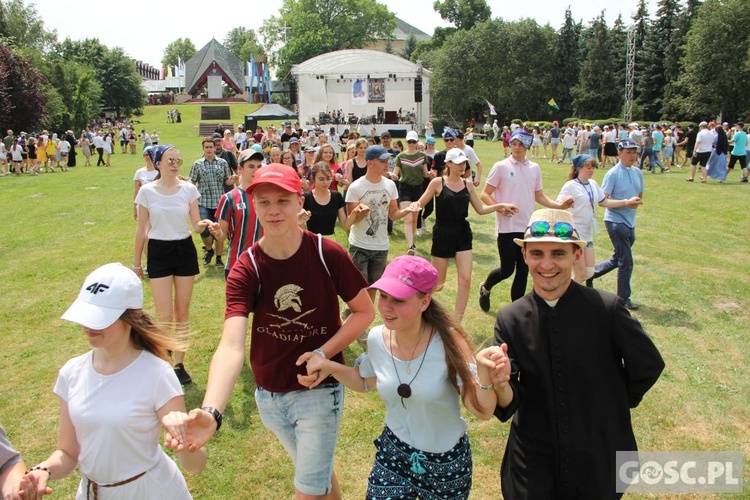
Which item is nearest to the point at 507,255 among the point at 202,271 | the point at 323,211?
the point at 323,211

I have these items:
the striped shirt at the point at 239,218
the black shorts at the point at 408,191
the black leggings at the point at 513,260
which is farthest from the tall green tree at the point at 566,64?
the striped shirt at the point at 239,218

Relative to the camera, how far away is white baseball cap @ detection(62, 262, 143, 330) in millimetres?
2471

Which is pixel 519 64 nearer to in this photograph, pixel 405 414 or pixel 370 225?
pixel 370 225

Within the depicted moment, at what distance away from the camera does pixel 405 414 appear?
291 cm

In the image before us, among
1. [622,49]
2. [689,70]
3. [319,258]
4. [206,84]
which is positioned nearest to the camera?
[319,258]

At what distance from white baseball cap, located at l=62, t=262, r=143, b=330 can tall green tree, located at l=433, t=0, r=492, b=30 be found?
89603 mm

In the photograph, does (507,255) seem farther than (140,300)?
Yes

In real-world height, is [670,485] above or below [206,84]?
below

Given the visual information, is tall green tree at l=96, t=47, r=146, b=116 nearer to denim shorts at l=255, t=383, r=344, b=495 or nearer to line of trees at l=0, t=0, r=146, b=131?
line of trees at l=0, t=0, r=146, b=131

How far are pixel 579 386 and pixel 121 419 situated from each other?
1.97 metres

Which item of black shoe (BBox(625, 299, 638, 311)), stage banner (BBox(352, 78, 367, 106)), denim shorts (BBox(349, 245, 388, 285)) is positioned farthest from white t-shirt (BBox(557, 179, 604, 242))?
stage banner (BBox(352, 78, 367, 106))

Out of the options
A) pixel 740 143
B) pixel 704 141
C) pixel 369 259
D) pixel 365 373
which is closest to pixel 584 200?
pixel 369 259

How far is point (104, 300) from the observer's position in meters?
2.52

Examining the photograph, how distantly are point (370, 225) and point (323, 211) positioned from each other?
617mm
